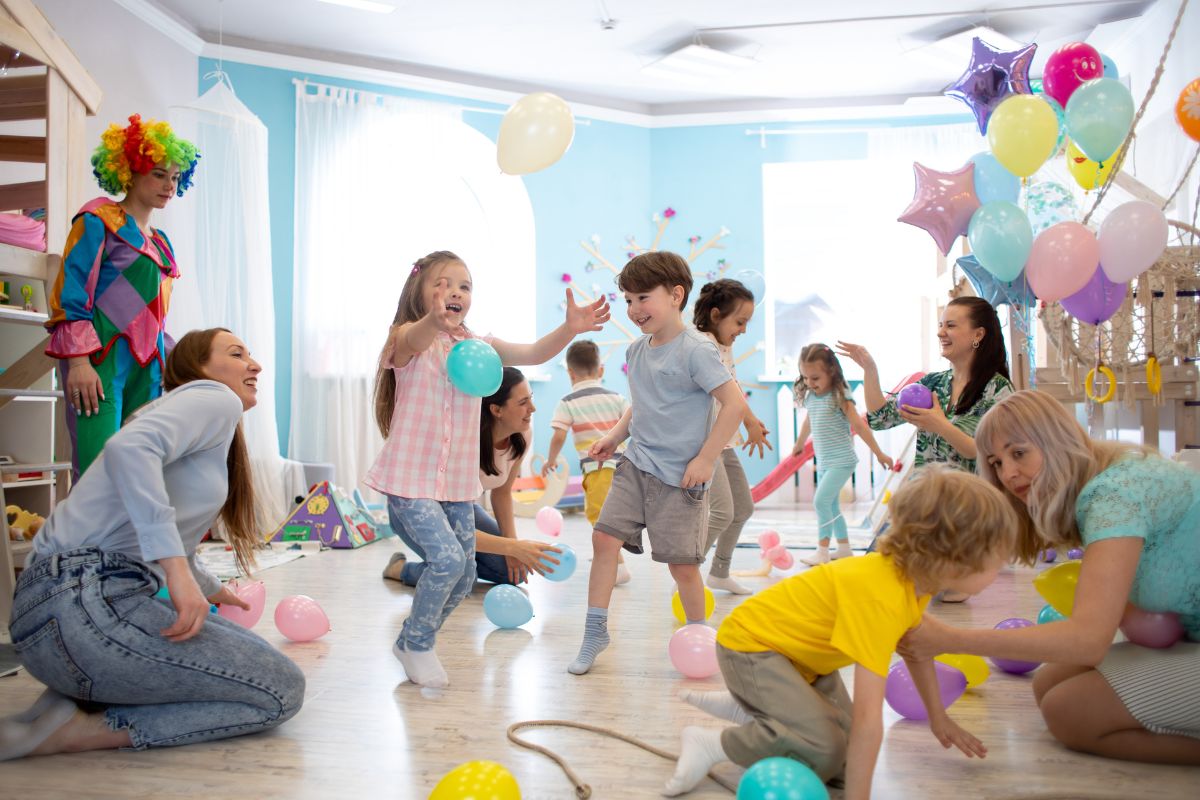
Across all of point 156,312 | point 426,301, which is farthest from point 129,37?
point 426,301

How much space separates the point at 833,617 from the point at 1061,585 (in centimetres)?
71

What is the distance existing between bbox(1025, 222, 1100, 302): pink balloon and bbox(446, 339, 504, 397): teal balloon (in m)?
2.00

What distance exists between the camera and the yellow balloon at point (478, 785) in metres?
1.35

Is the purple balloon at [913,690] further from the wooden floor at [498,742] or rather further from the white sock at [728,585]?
the white sock at [728,585]

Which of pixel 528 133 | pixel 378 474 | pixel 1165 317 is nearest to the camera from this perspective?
pixel 378 474

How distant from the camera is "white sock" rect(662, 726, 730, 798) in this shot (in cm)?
152

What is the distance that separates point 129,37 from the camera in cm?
504

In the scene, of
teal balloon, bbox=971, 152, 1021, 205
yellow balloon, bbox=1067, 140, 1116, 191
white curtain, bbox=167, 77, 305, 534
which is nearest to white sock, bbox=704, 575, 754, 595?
teal balloon, bbox=971, 152, 1021, 205

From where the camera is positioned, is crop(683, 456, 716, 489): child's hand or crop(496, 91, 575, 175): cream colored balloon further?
crop(496, 91, 575, 175): cream colored balloon

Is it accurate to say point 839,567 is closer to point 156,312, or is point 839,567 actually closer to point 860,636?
point 860,636

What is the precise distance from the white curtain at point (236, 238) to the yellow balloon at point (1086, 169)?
13.2ft

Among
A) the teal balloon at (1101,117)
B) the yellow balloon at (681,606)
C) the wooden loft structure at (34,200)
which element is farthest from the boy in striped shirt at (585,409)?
the teal balloon at (1101,117)

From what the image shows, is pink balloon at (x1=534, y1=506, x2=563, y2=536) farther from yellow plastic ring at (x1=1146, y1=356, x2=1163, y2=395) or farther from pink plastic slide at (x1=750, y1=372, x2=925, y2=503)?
yellow plastic ring at (x1=1146, y1=356, x2=1163, y2=395)

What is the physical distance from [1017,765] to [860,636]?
20.6 inches
